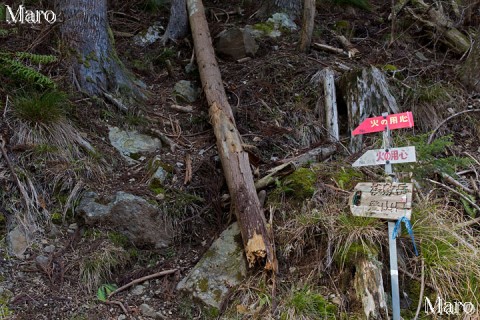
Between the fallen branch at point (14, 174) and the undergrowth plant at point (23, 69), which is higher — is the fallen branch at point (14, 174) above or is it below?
below

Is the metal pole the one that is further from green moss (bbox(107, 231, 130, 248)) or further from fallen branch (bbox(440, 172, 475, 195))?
green moss (bbox(107, 231, 130, 248))

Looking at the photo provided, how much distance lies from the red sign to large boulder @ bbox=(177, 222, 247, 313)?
1.42 m

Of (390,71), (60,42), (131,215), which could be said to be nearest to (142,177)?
(131,215)

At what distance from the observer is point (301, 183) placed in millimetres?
3666

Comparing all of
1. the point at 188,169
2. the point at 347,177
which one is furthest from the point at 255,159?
the point at 347,177

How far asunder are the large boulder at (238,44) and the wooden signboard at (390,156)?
11.3ft

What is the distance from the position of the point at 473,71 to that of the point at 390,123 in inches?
119

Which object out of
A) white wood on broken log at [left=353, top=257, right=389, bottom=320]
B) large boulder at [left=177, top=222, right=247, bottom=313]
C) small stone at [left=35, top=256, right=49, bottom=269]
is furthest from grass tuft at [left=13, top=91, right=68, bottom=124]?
white wood on broken log at [left=353, top=257, right=389, bottom=320]

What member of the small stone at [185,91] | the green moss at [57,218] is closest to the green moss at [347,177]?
the green moss at [57,218]

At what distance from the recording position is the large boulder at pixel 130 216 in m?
3.57

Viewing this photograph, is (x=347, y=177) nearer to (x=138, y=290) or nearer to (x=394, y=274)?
(x=394, y=274)

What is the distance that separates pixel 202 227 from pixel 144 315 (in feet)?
3.28

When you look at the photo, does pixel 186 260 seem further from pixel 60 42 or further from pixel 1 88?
pixel 60 42

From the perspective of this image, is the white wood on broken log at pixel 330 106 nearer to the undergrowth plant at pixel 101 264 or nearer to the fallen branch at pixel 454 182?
the fallen branch at pixel 454 182
